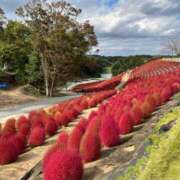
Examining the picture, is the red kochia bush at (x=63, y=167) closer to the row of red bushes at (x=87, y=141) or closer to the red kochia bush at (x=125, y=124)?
the row of red bushes at (x=87, y=141)

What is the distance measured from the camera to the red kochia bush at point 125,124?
7273mm

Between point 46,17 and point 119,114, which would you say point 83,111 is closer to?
point 119,114

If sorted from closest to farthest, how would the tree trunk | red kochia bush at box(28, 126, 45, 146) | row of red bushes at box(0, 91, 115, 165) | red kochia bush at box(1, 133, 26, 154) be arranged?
1. row of red bushes at box(0, 91, 115, 165)
2. red kochia bush at box(1, 133, 26, 154)
3. red kochia bush at box(28, 126, 45, 146)
4. the tree trunk

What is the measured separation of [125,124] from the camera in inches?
289

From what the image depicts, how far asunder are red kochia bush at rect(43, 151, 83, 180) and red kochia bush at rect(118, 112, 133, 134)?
7.88 ft

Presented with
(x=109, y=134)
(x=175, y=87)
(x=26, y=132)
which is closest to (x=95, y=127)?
(x=109, y=134)

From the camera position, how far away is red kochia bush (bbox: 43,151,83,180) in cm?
478

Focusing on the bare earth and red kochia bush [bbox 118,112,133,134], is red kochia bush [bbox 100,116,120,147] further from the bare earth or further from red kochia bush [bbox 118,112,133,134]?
the bare earth

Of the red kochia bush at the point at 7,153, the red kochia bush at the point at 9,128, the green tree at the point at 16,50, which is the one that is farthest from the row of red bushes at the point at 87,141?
the green tree at the point at 16,50

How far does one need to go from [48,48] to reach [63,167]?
34.3 m

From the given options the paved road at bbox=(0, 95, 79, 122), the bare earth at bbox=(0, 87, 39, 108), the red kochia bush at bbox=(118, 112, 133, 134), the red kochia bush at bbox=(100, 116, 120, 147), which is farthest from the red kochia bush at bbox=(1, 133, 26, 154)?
the bare earth at bbox=(0, 87, 39, 108)

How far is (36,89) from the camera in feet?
125

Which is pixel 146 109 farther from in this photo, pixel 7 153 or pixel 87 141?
pixel 7 153

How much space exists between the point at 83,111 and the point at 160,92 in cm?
493
